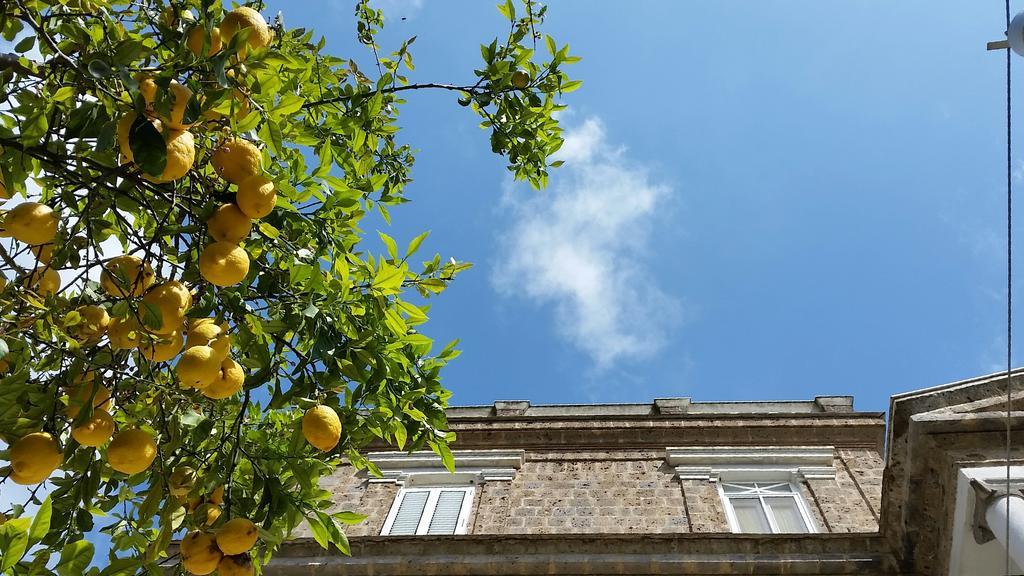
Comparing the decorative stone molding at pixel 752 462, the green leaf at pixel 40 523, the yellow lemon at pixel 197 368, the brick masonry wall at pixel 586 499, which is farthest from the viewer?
the decorative stone molding at pixel 752 462

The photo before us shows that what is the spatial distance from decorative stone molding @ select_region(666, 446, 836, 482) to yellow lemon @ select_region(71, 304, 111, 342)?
9.01 meters

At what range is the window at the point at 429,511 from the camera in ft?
32.5

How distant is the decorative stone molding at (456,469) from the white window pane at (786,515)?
153 inches

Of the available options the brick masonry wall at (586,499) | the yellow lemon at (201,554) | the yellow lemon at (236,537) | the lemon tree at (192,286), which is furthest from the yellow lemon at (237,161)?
the brick masonry wall at (586,499)

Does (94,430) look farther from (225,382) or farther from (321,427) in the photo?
(321,427)

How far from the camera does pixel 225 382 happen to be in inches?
119

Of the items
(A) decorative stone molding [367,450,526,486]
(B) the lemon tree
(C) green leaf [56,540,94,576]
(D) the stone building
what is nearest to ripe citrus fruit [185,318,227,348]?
(B) the lemon tree

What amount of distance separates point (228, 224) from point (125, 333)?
720mm

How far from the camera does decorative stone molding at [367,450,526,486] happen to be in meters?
11.0

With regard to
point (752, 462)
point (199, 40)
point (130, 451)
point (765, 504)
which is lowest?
point (130, 451)

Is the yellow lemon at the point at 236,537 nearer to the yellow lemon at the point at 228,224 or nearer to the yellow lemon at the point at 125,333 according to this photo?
the yellow lemon at the point at 125,333

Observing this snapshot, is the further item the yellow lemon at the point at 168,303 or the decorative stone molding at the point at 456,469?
the decorative stone molding at the point at 456,469

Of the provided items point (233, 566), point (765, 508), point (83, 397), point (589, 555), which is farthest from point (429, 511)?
point (83, 397)

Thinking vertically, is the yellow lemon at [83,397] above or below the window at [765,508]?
Result: below
